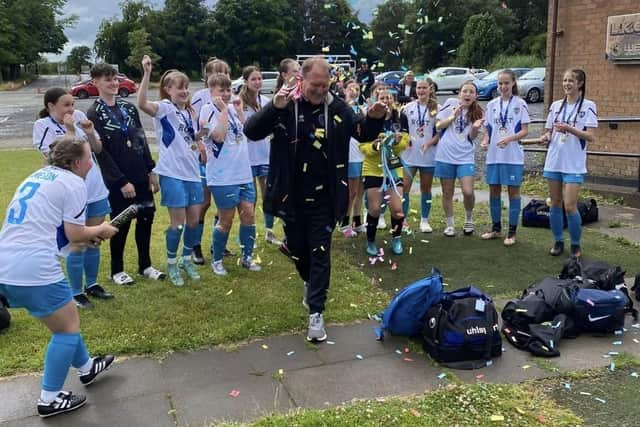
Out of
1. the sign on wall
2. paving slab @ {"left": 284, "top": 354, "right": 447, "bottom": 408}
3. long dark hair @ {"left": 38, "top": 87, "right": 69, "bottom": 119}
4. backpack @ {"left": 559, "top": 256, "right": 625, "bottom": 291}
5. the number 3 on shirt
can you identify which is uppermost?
the sign on wall

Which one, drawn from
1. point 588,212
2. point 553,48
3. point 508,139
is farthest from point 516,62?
point 508,139

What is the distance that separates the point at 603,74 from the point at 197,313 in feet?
28.8

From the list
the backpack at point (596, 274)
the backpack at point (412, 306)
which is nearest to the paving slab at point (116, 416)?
the backpack at point (412, 306)

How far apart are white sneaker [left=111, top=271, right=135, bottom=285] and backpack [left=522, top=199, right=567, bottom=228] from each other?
5281 millimetres

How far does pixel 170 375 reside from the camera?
391cm

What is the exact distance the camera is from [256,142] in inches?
263

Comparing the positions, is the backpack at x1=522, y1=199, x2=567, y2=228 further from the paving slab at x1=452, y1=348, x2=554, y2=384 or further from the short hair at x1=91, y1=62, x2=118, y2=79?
the short hair at x1=91, y1=62, x2=118, y2=79

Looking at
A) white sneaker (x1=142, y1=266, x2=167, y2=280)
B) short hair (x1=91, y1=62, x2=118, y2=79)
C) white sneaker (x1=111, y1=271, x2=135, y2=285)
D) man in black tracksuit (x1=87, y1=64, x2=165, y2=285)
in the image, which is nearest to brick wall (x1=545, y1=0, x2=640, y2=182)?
white sneaker (x1=142, y1=266, x2=167, y2=280)

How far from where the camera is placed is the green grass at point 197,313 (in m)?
4.34

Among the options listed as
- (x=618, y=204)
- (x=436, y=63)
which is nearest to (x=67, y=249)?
(x=618, y=204)

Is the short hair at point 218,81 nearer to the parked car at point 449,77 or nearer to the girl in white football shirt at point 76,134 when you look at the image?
the girl in white football shirt at point 76,134

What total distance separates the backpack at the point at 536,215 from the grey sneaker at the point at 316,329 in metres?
4.49

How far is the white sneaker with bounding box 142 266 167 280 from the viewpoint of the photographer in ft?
18.8

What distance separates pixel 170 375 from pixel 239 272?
7.04 ft
